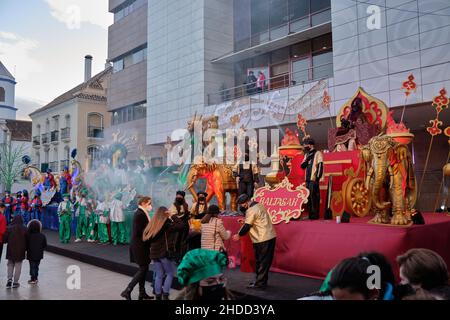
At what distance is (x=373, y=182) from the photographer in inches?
248

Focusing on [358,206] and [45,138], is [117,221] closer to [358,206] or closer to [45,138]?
[358,206]

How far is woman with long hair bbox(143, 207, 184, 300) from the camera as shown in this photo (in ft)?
18.1

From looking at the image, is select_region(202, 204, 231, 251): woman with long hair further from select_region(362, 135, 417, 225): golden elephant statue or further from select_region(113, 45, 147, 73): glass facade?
select_region(113, 45, 147, 73): glass facade

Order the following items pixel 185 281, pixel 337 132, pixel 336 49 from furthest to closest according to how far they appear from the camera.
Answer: pixel 336 49, pixel 337 132, pixel 185 281

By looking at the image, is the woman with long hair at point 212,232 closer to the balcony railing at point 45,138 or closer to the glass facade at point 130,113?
the glass facade at point 130,113

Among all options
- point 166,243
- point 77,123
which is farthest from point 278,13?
point 77,123

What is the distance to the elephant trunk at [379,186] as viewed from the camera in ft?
20.2

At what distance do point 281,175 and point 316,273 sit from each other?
313 centimetres

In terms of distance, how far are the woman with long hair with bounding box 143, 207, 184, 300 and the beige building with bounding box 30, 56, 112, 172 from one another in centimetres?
2359

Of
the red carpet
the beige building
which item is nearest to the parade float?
the red carpet

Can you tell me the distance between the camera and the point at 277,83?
18.8m

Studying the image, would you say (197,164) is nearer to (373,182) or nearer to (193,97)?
(373,182)

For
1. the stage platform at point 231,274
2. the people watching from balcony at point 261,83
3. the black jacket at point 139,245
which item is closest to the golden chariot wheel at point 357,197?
the stage platform at point 231,274

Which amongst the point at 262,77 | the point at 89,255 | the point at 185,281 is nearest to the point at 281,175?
the point at 89,255
